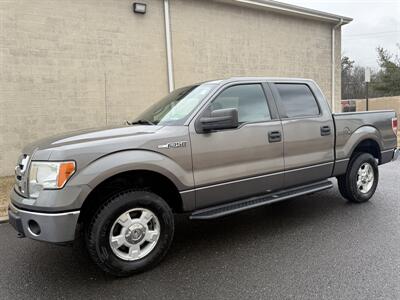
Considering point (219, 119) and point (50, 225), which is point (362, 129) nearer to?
point (219, 119)

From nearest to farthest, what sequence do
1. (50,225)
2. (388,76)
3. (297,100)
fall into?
(50,225) < (297,100) < (388,76)

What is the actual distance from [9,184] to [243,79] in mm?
5849

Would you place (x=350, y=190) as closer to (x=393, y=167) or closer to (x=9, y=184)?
(x=393, y=167)

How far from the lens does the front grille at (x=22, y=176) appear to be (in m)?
3.18

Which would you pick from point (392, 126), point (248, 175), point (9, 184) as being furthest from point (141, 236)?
point (9, 184)

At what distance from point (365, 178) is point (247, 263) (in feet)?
9.86

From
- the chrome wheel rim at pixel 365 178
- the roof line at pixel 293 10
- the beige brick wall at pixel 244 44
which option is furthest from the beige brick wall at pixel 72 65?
the chrome wheel rim at pixel 365 178

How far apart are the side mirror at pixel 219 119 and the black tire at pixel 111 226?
90cm

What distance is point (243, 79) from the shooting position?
13.9 ft

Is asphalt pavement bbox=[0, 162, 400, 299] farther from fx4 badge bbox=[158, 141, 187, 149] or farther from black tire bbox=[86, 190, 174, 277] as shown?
fx4 badge bbox=[158, 141, 187, 149]

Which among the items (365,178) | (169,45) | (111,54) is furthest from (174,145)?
(169,45)

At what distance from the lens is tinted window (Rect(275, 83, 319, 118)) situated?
4.54 meters

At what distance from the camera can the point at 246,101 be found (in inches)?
165

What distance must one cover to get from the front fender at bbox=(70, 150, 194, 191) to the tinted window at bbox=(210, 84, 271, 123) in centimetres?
93
